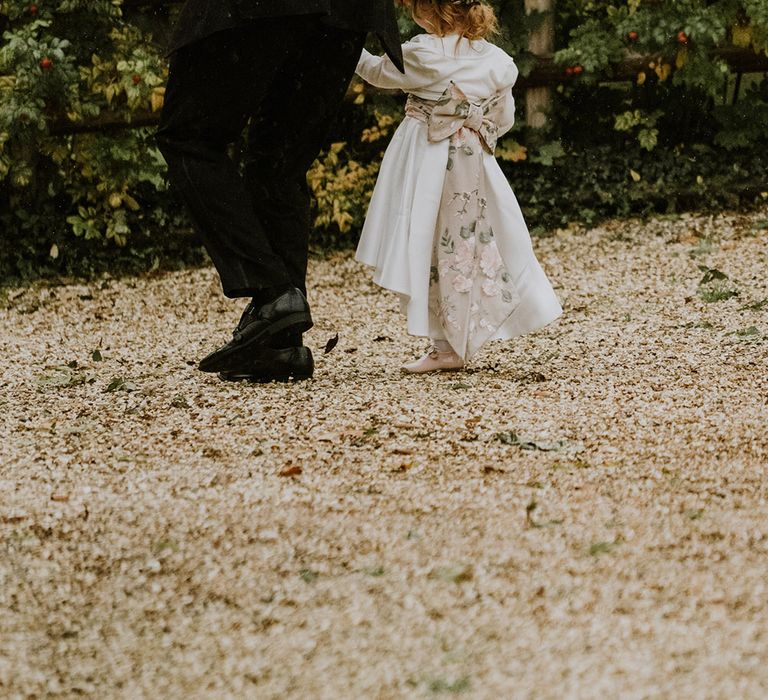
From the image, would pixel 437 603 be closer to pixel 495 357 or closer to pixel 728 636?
pixel 728 636

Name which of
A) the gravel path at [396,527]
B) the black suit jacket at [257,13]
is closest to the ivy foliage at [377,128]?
the gravel path at [396,527]

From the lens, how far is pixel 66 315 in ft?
18.3

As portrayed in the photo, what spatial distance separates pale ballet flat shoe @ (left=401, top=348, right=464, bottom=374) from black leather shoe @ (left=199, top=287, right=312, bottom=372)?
59 centimetres

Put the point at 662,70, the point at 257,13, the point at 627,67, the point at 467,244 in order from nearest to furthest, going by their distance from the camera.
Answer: the point at 257,13, the point at 467,244, the point at 662,70, the point at 627,67

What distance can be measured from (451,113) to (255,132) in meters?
0.71

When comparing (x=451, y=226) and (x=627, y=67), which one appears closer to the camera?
(x=451, y=226)

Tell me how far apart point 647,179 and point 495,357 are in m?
3.49

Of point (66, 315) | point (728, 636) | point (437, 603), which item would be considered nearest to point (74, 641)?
point (437, 603)

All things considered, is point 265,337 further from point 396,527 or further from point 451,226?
point 396,527

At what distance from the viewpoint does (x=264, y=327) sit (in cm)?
323

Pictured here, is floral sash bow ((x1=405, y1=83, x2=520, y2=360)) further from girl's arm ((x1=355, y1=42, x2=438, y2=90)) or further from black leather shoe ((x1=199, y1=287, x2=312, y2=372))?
black leather shoe ((x1=199, y1=287, x2=312, y2=372))

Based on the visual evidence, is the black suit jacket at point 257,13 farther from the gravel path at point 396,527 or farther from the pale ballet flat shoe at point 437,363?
the pale ballet flat shoe at point 437,363

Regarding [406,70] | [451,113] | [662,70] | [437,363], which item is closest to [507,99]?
[451,113]

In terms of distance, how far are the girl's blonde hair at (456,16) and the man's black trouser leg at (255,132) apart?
534 millimetres
